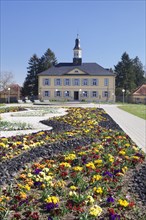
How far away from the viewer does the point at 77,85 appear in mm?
Answer: 55031

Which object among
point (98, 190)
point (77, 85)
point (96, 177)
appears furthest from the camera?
point (77, 85)

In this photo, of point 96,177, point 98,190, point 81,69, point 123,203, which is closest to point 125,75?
point 81,69

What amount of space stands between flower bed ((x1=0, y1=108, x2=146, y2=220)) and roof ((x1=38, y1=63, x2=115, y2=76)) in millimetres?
48665

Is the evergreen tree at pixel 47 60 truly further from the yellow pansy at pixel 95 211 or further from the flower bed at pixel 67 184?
the yellow pansy at pixel 95 211

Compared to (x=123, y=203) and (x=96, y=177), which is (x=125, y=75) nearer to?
(x=96, y=177)

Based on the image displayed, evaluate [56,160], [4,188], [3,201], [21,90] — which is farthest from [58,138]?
[21,90]

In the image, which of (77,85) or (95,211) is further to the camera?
(77,85)

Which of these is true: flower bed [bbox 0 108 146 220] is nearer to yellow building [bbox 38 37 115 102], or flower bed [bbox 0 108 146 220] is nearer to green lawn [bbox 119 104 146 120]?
green lawn [bbox 119 104 146 120]

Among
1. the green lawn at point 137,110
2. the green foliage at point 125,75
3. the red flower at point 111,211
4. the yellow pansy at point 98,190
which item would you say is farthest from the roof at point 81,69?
the red flower at point 111,211

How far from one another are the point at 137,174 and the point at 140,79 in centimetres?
6629

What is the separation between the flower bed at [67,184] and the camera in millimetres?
3370

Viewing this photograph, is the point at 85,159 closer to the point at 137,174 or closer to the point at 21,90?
the point at 137,174

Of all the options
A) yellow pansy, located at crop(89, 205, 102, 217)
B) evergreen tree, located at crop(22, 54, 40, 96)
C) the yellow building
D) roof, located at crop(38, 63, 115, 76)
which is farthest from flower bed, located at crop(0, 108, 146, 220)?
evergreen tree, located at crop(22, 54, 40, 96)

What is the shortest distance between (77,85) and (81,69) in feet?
10.1
